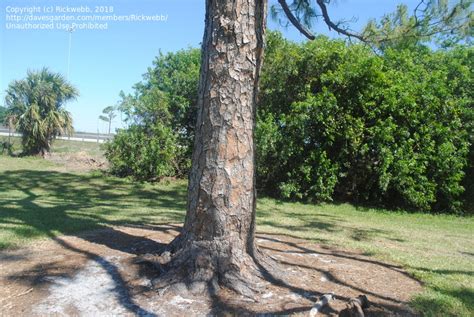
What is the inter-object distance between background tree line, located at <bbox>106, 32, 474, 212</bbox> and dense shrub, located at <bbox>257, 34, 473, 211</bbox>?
26mm

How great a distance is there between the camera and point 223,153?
12.9 ft

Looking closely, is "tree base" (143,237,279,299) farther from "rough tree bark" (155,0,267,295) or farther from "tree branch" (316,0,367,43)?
"tree branch" (316,0,367,43)

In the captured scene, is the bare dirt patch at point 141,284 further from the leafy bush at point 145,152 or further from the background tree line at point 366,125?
the leafy bush at point 145,152

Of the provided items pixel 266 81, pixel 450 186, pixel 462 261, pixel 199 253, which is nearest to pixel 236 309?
pixel 199 253

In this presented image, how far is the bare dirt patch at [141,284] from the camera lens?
11.1 feet

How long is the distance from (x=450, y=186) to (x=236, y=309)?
8.96 meters

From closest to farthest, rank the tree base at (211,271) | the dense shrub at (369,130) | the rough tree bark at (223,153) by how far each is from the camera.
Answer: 1. the tree base at (211,271)
2. the rough tree bark at (223,153)
3. the dense shrub at (369,130)

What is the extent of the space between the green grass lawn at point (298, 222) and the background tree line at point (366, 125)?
80cm

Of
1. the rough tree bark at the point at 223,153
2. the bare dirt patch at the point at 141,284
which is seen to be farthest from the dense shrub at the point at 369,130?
the rough tree bark at the point at 223,153

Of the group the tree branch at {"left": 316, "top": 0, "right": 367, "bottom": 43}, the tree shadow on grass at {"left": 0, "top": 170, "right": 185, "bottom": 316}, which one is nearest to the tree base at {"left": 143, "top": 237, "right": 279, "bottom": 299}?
the tree shadow on grass at {"left": 0, "top": 170, "right": 185, "bottom": 316}

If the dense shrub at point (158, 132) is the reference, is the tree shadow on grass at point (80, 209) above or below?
below

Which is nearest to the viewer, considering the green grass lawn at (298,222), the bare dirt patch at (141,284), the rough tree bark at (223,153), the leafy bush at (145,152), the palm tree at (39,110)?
the bare dirt patch at (141,284)

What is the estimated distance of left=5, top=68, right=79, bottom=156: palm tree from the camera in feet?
64.0

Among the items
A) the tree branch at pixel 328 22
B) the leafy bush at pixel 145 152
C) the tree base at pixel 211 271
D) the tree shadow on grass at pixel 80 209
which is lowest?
the tree shadow on grass at pixel 80 209
